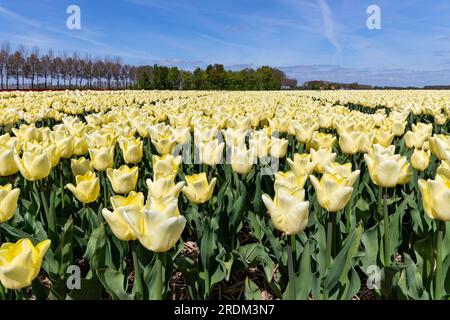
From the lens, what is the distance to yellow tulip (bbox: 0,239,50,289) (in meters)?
1.49

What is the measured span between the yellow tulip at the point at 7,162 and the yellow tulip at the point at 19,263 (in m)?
1.25

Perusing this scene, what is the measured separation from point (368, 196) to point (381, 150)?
29.9 inches

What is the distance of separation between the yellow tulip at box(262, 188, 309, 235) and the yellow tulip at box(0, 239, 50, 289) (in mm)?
977

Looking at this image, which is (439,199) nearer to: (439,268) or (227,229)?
(439,268)

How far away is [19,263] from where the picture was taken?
1494 millimetres

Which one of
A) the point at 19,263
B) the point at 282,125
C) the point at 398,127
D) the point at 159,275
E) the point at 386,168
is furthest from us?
the point at 282,125

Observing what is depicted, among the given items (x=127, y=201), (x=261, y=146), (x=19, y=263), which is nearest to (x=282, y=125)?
(x=261, y=146)

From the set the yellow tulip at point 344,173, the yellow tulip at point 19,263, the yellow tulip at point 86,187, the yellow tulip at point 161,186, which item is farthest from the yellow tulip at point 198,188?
the yellow tulip at point 19,263

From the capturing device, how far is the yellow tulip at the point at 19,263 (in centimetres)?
149

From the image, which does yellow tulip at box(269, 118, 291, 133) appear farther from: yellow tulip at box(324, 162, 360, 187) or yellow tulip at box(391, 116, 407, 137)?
yellow tulip at box(324, 162, 360, 187)

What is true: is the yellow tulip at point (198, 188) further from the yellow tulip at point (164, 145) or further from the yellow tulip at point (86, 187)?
the yellow tulip at point (164, 145)

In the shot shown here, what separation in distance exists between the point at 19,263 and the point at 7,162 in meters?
1.40

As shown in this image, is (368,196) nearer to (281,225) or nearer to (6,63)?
(281,225)
